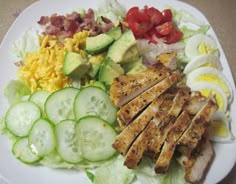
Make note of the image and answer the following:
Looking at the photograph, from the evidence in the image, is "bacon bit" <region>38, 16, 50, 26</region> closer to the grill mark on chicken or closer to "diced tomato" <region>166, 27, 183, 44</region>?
"diced tomato" <region>166, 27, 183, 44</region>

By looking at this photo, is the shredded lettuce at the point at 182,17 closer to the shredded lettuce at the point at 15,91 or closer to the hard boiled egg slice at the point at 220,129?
the hard boiled egg slice at the point at 220,129

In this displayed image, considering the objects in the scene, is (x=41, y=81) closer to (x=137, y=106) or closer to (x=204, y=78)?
(x=137, y=106)

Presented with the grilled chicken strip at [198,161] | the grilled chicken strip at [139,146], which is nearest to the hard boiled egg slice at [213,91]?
the grilled chicken strip at [198,161]

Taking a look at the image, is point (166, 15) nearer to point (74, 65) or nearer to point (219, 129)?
point (74, 65)

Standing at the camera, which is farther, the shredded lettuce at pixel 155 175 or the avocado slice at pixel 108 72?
the avocado slice at pixel 108 72

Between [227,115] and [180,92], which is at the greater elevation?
[180,92]

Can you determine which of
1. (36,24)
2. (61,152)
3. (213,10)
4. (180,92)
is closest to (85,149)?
(61,152)

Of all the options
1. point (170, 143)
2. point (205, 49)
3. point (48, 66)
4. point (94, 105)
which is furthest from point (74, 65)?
point (205, 49)
